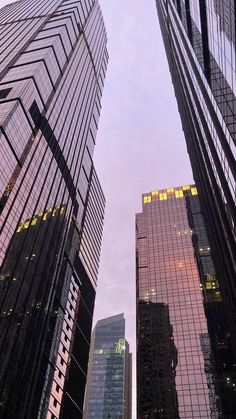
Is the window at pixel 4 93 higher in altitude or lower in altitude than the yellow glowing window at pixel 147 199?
lower

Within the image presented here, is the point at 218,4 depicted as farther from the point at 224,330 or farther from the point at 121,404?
the point at 121,404

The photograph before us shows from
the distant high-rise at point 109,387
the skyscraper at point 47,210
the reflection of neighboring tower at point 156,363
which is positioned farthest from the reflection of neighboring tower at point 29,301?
the distant high-rise at point 109,387

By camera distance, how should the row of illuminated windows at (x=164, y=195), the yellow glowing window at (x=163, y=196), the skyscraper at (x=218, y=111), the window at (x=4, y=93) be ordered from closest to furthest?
1. the skyscraper at (x=218, y=111)
2. the window at (x=4, y=93)
3. the row of illuminated windows at (x=164, y=195)
4. the yellow glowing window at (x=163, y=196)

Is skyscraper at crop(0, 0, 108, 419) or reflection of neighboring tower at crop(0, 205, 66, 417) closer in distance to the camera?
reflection of neighboring tower at crop(0, 205, 66, 417)

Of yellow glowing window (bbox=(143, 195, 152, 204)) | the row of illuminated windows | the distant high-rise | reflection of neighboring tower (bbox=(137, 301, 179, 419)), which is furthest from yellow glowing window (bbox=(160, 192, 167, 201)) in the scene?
the distant high-rise

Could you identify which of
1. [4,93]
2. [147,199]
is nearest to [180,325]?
[147,199]

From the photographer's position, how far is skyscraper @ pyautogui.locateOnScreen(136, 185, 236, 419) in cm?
11066

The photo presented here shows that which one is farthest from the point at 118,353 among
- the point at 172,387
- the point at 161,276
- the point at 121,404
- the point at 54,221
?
the point at 54,221

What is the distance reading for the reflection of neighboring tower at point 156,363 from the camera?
11250cm

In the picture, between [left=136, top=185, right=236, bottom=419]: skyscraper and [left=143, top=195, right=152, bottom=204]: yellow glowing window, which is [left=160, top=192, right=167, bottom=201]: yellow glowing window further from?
[left=136, top=185, right=236, bottom=419]: skyscraper

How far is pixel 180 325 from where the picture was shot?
5007 inches

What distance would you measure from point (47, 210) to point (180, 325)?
70005 mm

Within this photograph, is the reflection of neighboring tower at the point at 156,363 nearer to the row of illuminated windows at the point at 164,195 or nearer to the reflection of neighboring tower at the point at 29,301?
the row of illuminated windows at the point at 164,195

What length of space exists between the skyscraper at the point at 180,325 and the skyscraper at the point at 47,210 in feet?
104
